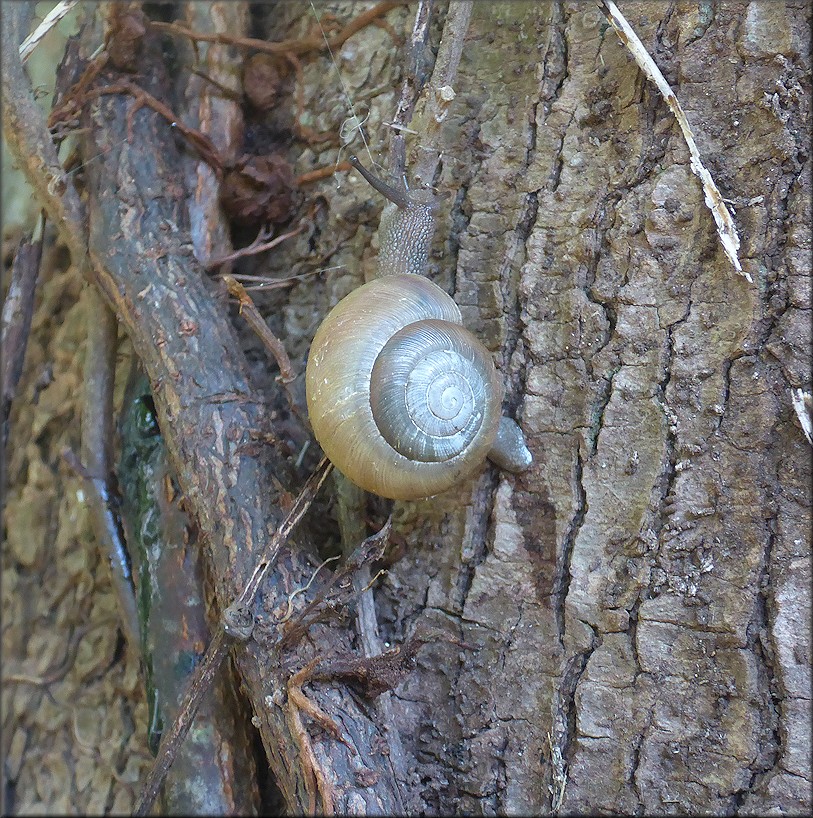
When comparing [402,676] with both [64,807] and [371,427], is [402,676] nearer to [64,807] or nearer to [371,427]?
[371,427]

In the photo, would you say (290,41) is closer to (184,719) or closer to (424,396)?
(424,396)

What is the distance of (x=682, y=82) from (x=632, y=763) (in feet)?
4.88

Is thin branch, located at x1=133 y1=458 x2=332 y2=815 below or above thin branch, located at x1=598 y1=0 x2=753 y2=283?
above

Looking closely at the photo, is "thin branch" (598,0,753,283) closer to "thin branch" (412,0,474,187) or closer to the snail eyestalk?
"thin branch" (412,0,474,187)

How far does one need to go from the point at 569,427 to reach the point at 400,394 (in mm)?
411

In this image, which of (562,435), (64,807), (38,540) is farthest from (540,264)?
(64,807)

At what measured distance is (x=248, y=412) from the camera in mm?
1727

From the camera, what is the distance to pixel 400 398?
1493 mm

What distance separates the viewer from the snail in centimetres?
150

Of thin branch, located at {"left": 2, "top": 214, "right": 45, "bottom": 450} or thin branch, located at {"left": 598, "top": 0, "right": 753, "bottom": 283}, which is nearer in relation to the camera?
thin branch, located at {"left": 598, "top": 0, "right": 753, "bottom": 283}

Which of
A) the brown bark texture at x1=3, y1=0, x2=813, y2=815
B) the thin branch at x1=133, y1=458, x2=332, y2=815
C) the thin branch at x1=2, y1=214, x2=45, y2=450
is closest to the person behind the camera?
the brown bark texture at x1=3, y1=0, x2=813, y2=815

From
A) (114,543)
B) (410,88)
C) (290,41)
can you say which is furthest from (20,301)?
(410,88)

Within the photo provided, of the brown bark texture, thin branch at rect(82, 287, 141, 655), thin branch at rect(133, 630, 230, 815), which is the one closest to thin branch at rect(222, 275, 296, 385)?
the brown bark texture

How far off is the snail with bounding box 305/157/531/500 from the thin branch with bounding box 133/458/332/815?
0.24 metres
